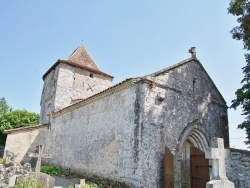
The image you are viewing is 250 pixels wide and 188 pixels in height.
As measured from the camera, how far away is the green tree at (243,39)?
413 inches

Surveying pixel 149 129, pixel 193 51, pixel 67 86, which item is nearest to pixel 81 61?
pixel 67 86

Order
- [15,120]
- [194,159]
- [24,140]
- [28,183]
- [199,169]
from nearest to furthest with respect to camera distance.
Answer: [28,183], [199,169], [194,159], [24,140], [15,120]

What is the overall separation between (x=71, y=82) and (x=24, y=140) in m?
6.71

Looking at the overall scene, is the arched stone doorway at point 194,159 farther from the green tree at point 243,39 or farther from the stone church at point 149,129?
the green tree at point 243,39

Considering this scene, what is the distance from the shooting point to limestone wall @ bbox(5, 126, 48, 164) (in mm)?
17109

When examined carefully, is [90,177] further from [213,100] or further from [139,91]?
[213,100]

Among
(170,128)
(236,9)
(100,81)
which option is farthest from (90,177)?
(100,81)

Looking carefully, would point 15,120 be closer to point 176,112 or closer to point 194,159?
point 176,112

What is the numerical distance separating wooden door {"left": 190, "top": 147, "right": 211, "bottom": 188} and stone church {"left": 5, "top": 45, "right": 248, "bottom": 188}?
4cm

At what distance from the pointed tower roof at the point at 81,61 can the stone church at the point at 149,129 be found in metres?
7.26

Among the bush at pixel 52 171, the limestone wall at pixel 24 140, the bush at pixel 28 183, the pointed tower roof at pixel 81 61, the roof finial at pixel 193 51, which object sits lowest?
the bush at pixel 52 171

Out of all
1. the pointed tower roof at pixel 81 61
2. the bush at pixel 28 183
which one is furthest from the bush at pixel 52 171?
the pointed tower roof at pixel 81 61

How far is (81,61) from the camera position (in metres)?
23.2

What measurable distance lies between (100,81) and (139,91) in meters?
14.5
